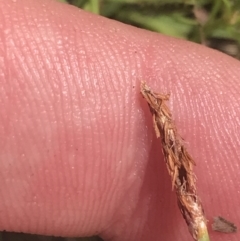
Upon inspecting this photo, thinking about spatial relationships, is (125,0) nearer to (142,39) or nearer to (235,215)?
(142,39)

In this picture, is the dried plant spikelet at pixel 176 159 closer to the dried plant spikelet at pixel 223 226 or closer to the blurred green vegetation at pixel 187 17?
the dried plant spikelet at pixel 223 226

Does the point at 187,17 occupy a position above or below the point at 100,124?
above

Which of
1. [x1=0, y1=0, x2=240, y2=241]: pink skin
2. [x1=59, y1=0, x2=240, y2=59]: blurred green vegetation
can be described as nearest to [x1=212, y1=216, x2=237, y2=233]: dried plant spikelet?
[x1=0, y1=0, x2=240, y2=241]: pink skin

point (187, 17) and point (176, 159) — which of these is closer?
point (176, 159)

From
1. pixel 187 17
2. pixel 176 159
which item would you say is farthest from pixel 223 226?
pixel 187 17

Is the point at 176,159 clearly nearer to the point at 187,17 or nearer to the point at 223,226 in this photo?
the point at 223,226

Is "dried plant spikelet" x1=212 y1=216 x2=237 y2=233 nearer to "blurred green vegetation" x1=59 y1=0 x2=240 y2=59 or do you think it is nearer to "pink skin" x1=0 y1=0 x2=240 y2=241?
"pink skin" x1=0 y1=0 x2=240 y2=241

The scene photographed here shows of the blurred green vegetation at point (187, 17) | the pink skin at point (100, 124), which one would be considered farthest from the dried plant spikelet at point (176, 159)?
Answer: the blurred green vegetation at point (187, 17)
